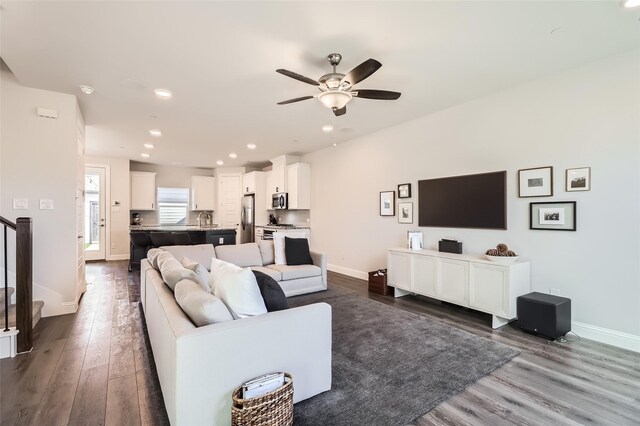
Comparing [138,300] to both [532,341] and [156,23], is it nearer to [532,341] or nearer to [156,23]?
[156,23]

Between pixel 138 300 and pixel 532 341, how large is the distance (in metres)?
4.92

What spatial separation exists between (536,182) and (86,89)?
539 cm

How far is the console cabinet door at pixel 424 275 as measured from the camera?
3.99m

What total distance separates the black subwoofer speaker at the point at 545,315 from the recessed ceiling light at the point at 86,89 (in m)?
5.43

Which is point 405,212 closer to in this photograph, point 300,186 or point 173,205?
point 300,186

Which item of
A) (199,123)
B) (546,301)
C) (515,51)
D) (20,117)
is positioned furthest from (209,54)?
(546,301)

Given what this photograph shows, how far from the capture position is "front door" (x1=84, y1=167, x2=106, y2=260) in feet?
24.6

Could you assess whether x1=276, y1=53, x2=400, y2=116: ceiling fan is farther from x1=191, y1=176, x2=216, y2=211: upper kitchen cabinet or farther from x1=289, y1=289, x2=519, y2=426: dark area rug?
x1=191, y1=176, x2=216, y2=211: upper kitchen cabinet

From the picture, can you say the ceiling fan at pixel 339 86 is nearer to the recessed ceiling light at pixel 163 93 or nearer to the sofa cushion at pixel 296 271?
the recessed ceiling light at pixel 163 93

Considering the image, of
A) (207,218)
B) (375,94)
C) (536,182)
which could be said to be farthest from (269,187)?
(536,182)

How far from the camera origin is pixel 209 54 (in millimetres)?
2764

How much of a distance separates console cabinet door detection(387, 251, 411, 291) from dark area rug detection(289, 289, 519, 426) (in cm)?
70

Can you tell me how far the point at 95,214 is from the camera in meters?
7.54

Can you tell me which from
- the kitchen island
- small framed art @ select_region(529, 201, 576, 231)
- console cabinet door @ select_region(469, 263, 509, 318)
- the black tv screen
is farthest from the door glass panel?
small framed art @ select_region(529, 201, 576, 231)
